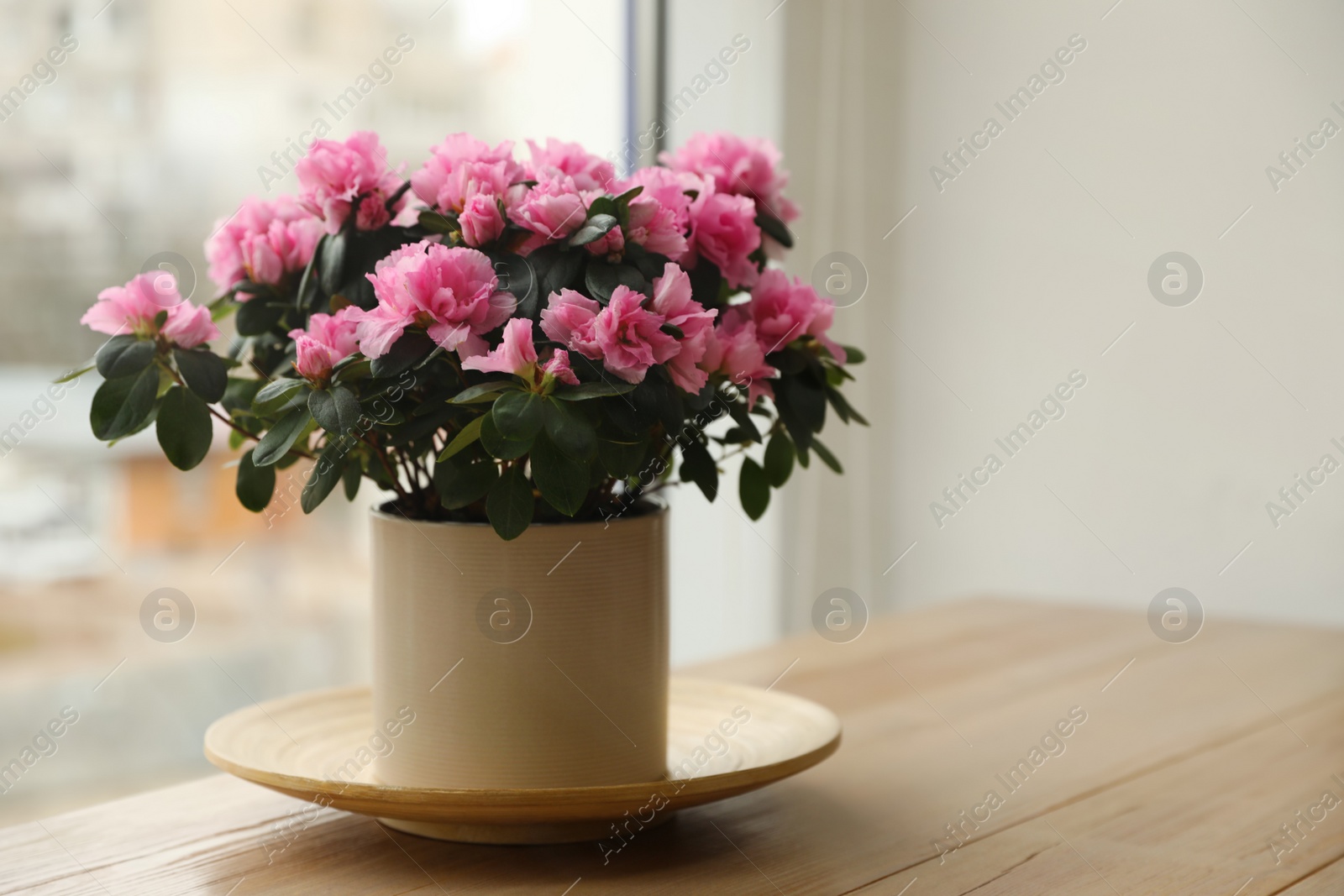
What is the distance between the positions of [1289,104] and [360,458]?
6.61ft

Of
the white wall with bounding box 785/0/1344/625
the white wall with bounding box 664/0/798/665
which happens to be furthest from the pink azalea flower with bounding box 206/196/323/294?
the white wall with bounding box 785/0/1344/625

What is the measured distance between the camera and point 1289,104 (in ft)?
7.29

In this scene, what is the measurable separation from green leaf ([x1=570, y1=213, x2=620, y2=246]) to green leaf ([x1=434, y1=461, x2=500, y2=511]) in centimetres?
15

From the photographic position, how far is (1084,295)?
2.49 meters

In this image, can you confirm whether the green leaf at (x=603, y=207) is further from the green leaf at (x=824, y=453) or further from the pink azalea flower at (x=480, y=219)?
the green leaf at (x=824, y=453)

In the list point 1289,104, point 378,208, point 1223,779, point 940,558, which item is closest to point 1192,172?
point 1289,104

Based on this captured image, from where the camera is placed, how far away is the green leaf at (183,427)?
2.62 ft

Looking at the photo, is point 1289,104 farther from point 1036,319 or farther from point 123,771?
point 123,771

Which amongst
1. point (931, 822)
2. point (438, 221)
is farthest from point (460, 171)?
point (931, 822)

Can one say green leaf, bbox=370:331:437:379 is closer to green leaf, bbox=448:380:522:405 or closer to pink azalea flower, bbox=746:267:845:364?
green leaf, bbox=448:380:522:405

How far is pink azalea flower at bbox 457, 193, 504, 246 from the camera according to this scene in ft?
2.51

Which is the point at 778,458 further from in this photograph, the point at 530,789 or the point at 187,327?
the point at 187,327

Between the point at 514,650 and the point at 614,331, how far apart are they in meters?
0.23

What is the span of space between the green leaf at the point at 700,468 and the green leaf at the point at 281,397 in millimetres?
246
